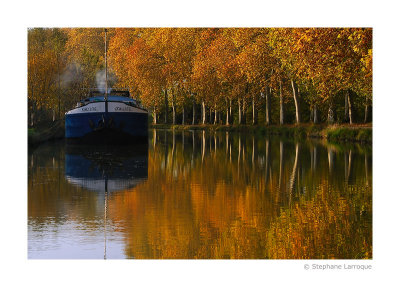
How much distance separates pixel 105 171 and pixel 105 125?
15.5 metres

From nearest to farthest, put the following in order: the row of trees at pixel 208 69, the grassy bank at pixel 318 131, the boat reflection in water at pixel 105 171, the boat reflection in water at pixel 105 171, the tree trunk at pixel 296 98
Answer: the boat reflection in water at pixel 105 171, the boat reflection in water at pixel 105 171, the row of trees at pixel 208 69, the grassy bank at pixel 318 131, the tree trunk at pixel 296 98

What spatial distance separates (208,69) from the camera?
5553 centimetres

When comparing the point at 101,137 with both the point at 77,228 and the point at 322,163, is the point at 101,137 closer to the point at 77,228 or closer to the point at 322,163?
the point at 322,163

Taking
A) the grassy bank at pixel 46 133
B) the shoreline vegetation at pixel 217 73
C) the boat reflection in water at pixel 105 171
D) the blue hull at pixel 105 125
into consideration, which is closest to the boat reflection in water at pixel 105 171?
the boat reflection in water at pixel 105 171

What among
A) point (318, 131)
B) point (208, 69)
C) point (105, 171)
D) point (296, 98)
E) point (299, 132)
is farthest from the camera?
point (208, 69)

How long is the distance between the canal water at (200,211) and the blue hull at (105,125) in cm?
1326

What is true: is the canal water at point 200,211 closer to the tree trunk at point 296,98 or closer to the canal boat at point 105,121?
the canal boat at point 105,121

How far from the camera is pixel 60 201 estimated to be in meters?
13.0

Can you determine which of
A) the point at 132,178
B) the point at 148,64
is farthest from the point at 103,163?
the point at 148,64

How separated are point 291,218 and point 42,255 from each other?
4020 millimetres

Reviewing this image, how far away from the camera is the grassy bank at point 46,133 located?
35.2 m

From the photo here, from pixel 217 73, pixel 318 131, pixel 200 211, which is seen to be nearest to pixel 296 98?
pixel 318 131

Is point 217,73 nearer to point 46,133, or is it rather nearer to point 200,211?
point 46,133

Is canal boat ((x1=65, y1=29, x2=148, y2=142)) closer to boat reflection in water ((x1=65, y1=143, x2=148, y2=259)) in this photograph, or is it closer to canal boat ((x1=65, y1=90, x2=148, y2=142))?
canal boat ((x1=65, y1=90, x2=148, y2=142))
